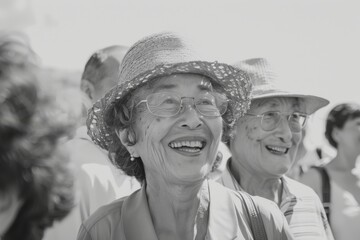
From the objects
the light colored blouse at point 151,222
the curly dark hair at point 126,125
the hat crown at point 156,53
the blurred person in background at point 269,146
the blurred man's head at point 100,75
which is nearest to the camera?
the light colored blouse at point 151,222

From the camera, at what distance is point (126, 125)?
3074 millimetres

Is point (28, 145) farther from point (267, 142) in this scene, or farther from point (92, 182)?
point (267, 142)

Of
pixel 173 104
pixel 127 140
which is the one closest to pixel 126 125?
pixel 127 140

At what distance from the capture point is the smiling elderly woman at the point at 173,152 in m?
2.81

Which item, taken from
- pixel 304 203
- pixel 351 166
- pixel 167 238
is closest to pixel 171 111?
pixel 167 238

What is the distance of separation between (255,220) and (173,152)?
51cm

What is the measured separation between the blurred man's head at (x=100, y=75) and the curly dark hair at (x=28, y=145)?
2.33 meters

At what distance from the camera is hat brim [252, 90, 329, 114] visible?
3906 millimetres

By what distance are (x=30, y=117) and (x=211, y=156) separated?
1346 millimetres

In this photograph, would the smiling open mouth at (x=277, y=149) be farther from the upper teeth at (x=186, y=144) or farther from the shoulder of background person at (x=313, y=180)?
the upper teeth at (x=186, y=144)

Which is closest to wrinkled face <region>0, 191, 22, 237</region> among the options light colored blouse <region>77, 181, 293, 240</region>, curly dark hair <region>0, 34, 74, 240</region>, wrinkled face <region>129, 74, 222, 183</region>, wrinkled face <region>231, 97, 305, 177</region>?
curly dark hair <region>0, 34, 74, 240</region>

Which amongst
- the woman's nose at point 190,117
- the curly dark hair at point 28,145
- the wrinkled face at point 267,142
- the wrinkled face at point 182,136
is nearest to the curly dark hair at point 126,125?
the wrinkled face at point 182,136

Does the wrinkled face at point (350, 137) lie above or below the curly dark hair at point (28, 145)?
below

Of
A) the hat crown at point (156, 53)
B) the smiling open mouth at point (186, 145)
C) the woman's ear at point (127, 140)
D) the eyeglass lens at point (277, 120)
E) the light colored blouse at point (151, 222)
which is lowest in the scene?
the light colored blouse at point (151, 222)
